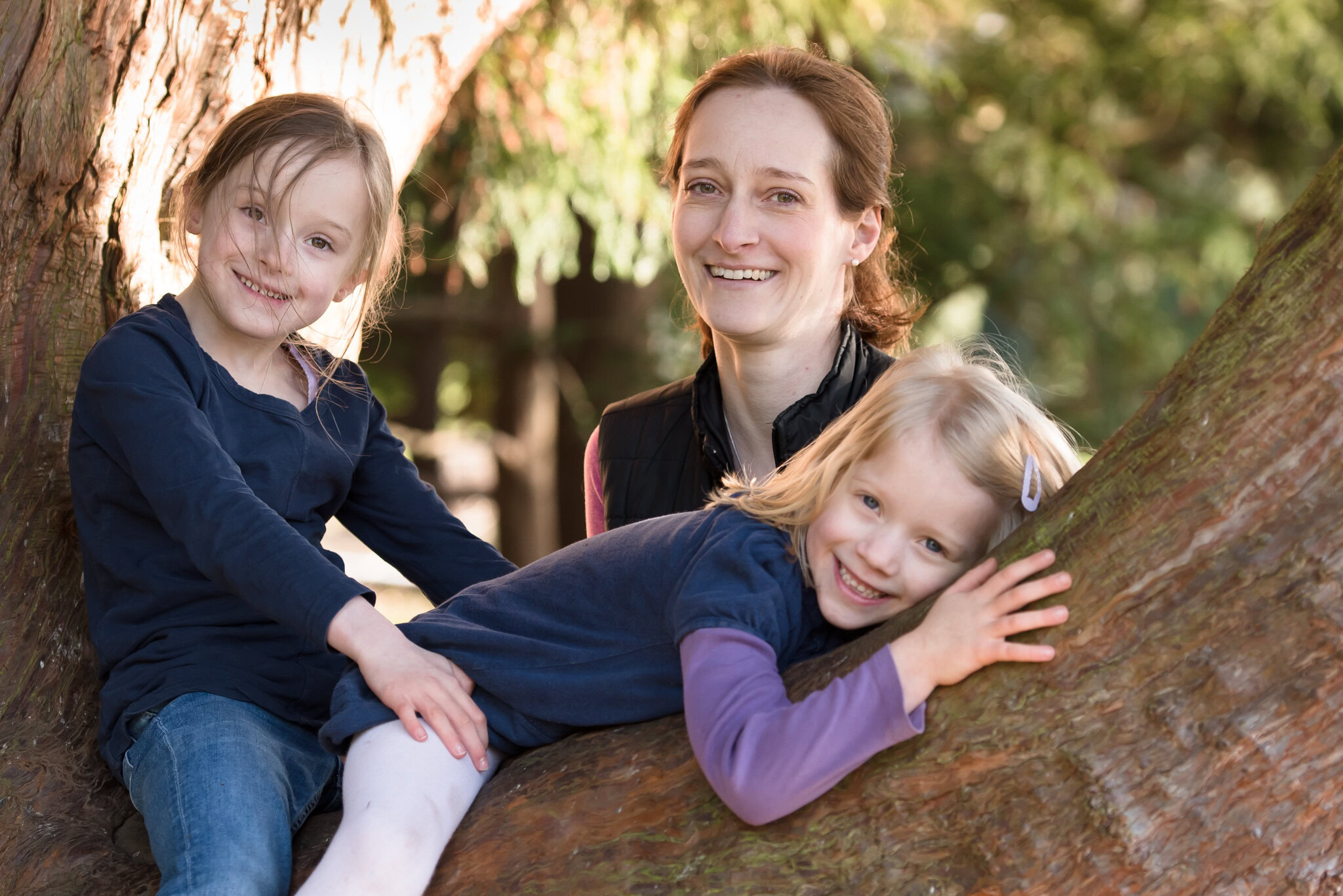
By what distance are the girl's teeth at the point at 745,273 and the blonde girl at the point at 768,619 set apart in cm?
79

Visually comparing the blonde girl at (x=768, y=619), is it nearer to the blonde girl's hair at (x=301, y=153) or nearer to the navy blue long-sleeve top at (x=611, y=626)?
the navy blue long-sleeve top at (x=611, y=626)

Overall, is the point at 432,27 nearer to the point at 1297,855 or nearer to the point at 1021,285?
the point at 1297,855

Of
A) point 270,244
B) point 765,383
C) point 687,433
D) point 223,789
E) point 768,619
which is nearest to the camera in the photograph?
point 768,619

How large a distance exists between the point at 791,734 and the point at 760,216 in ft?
4.88

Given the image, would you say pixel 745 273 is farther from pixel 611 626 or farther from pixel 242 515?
pixel 242 515

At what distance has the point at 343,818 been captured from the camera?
6.02 ft

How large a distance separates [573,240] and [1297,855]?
16.8 feet

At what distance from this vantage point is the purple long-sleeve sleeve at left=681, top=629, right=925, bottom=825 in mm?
1534

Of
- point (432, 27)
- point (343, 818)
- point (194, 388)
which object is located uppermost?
point (432, 27)

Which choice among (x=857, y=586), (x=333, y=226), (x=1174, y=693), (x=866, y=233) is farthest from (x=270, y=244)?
(x=1174, y=693)

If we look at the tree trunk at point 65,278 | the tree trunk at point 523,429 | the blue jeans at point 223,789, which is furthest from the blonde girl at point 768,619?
the tree trunk at point 523,429

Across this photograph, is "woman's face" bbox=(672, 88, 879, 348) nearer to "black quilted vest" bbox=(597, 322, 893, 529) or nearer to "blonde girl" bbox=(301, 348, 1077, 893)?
"black quilted vest" bbox=(597, 322, 893, 529)

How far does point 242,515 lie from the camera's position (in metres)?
2.00

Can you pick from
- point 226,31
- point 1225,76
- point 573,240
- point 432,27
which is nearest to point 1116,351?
point 1225,76
